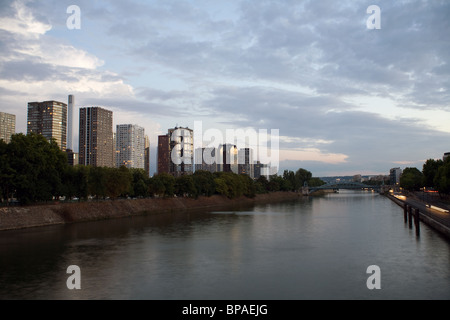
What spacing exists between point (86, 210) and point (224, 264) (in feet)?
129

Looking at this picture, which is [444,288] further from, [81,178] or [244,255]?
[81,178]

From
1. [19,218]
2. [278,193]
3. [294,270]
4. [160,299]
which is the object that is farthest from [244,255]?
[278,193]

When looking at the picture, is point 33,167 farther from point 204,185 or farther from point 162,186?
point 204,185

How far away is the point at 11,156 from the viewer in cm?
4962

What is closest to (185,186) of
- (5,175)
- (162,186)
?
(162,186)

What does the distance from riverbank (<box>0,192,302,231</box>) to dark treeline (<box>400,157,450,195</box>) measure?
52.6 m

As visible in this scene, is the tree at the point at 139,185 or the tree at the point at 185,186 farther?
the tree at the point at 185,186

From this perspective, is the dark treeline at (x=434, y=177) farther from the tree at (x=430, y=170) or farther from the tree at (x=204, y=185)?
the tree at (x=204, y=185)

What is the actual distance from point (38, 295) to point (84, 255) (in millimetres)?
11194

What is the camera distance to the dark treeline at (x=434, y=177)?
72137mm

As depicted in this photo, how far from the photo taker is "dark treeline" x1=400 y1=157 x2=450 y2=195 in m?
72.1

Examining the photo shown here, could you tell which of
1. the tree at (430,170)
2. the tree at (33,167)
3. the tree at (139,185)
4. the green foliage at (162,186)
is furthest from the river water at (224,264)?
the tree at (430,170)

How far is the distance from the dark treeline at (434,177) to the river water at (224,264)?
1292 inches

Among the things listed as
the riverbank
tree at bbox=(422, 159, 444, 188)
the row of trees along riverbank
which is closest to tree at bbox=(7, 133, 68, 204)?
the row of trees along riverbank
